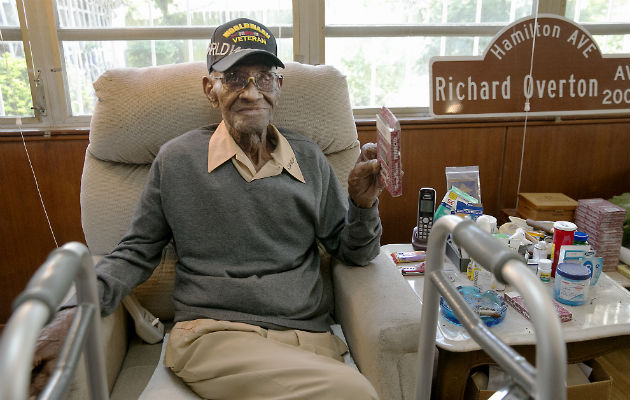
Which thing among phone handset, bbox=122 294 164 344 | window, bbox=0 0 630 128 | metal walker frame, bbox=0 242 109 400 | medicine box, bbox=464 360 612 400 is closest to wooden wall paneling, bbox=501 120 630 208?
window, bbox=0 0 630 128

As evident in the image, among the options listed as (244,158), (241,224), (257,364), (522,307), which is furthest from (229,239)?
(522,307)

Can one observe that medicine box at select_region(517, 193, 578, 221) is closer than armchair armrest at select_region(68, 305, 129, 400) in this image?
No

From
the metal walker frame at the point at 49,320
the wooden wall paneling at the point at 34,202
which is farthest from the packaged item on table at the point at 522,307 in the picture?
the wooden wall paneling at the point at 34,202

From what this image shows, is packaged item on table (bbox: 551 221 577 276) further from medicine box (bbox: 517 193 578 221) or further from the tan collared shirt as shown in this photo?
the tan collared shirt

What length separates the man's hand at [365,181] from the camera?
1.23m

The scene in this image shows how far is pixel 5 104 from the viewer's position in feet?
6.12

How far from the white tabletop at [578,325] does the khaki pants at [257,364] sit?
25cm

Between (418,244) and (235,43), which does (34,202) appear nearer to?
(235,43)

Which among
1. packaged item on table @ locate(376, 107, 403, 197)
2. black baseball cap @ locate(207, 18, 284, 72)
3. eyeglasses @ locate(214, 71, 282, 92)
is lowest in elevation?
packaged item on table @ locate(376, 107, 403, 197)

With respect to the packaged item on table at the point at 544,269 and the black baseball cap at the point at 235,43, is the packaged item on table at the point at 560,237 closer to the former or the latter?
the packaged item on table at the point at 544,269

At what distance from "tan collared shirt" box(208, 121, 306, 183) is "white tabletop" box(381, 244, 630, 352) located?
0.50 metres

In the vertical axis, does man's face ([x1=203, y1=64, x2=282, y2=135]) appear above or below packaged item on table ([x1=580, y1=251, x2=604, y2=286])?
above

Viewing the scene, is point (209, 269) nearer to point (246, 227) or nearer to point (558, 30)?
point (246, 227)

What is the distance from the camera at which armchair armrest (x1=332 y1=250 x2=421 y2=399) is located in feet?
3.59
